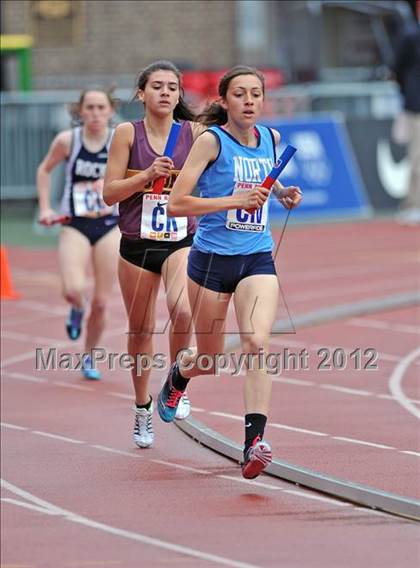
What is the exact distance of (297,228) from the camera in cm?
2267

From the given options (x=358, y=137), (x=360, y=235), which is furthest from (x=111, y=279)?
(x=358, y=137)

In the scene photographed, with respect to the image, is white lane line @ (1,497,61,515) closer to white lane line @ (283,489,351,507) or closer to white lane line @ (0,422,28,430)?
white lane line @ (283,489,351,507)

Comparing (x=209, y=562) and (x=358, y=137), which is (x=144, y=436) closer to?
(x=209, y=562)

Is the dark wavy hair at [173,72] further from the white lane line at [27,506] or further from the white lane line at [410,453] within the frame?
the white lane line at [27,506]

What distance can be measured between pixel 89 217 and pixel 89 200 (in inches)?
5.0

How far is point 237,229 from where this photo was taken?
871cm

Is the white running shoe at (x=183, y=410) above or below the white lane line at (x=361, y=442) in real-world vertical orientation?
above

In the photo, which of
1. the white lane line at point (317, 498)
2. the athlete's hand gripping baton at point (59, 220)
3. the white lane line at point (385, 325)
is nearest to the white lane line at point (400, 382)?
the white lane line at point (385, 325)

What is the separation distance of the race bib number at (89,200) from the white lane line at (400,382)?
246 cm

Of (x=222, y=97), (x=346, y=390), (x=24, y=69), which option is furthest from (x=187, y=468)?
(x=24, y=69)

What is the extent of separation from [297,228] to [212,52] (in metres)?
10.5

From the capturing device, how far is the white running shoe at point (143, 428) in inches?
377

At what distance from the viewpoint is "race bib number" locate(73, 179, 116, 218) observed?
12078 millimetres

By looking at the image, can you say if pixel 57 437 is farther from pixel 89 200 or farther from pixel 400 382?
pixel 400 382
